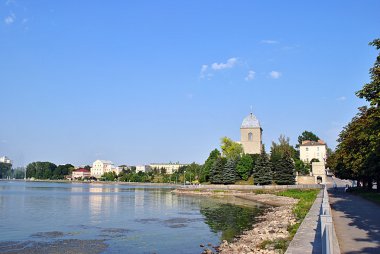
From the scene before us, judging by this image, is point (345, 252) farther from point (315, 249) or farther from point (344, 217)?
point (344, 217)

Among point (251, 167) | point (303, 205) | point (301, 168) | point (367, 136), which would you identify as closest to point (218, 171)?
point (251, 167)

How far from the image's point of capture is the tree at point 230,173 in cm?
7981

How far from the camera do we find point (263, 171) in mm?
72875

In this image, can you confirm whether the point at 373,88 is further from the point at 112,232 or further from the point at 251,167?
the point at 251,167

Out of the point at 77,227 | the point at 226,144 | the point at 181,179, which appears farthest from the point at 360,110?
the point at 181,179

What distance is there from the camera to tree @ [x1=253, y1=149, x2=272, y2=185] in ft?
237

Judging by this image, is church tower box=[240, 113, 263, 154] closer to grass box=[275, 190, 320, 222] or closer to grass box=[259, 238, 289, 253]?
grass box=[275, 190, 320, 222]

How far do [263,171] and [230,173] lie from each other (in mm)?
9023

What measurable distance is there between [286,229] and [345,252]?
8351 mm

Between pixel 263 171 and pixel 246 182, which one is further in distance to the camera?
pixel 246 182

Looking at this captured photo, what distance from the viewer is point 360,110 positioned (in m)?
38.5

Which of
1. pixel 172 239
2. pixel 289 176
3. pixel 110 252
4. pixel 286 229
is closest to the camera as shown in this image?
pixel 110 252

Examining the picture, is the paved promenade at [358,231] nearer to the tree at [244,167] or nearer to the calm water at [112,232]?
the calm water at [112,232]

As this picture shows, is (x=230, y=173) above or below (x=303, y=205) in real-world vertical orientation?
above
